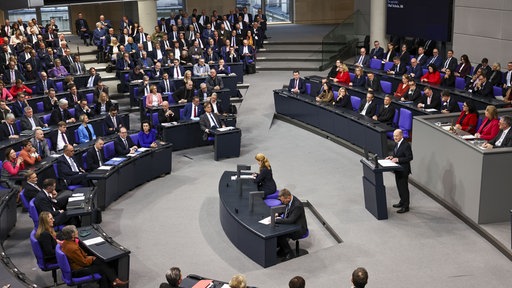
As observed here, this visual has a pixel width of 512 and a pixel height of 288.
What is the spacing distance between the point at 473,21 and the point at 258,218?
39.0 feet

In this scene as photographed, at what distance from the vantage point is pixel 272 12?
3275 centimetres

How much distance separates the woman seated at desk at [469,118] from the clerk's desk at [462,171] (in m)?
0.34

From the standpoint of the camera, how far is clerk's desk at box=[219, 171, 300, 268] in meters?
10.0

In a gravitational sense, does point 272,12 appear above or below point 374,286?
above

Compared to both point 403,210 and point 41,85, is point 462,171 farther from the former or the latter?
point 41,85

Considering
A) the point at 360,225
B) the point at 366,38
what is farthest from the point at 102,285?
the point at 366,38

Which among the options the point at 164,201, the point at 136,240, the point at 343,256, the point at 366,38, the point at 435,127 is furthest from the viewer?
the point at 366,38

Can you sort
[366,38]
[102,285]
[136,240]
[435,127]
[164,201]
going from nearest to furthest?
[102,285] → [136,240] → [435,127] → [164,201] → [366,38]

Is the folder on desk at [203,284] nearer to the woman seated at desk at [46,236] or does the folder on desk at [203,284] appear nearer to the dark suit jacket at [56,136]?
the woman seated at desk at [46,236]

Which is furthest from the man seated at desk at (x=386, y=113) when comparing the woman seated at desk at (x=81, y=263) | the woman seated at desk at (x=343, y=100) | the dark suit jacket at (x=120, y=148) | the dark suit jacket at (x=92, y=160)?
the woman seated at desk at (x=81, y=263)

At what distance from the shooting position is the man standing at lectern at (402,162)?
11.7 meters

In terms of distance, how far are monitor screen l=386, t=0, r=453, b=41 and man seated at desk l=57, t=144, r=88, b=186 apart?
12.6 meters

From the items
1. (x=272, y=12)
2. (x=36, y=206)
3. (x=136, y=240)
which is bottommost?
(x=136, y=240)

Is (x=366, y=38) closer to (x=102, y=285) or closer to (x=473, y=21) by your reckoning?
(x=473, y=21)
